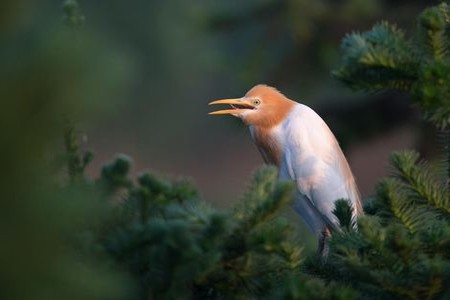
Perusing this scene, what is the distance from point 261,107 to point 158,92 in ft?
55.3

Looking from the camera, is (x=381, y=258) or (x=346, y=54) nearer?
(x=381, y=258)

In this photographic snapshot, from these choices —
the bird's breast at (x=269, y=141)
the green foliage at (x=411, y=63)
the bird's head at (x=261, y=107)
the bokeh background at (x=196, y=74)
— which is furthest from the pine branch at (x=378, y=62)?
the bird's breast at (x=269, y=141)

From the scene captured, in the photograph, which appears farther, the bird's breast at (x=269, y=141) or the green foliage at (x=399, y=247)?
the bird's breast at (x=269, y=141)

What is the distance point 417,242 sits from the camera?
187 cm

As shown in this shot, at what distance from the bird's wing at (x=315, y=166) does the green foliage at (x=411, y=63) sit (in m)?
1.77

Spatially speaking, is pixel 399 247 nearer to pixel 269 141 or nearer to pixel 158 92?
pixel 269 141

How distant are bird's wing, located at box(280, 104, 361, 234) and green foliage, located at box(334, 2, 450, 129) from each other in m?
1.77

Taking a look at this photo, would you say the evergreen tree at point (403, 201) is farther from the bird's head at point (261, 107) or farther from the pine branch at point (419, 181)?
the bird's head at point (261, 107)

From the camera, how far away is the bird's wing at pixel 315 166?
4.16 m

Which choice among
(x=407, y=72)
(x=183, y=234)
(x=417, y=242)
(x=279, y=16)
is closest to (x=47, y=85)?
(x=183, y=234)

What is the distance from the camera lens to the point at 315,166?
4.26m

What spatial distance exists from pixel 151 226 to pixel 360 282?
19.6 inches

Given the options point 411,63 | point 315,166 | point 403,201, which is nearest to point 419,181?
point 403,201

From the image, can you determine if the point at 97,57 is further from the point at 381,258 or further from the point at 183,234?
the point at 381,258
